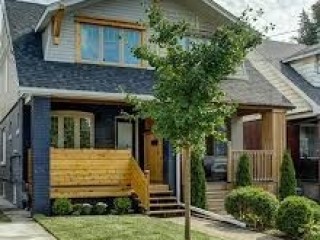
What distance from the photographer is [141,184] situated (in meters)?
Result: 16.1

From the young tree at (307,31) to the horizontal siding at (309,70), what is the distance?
3477 cm

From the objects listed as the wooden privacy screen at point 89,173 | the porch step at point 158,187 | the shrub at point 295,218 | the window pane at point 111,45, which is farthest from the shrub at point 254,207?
the window pane at point 111,45

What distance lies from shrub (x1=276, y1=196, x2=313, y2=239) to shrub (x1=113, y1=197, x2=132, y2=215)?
15.8 ft

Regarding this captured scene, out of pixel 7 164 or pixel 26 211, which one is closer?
pixel 26 211

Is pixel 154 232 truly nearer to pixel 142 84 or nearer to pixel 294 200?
pixel 294 200

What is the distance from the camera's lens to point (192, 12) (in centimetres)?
1970

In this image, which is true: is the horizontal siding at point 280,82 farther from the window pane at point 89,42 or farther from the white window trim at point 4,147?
the white window trim at point 4,147

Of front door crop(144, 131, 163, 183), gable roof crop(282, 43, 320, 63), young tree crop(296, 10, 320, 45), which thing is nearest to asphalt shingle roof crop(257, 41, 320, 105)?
gable roof crop(282, 43, 320, 63)

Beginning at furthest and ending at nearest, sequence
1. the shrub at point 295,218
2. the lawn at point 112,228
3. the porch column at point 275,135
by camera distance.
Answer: the porch column at point 275,135, the shrub at point 295,218, the lawn at point 112,228

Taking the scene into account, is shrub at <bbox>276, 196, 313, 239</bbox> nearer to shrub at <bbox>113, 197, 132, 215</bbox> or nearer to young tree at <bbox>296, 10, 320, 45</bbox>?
shrub at <bbox>113, 197, 132, 215</bbox>

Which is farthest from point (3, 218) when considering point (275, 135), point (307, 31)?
point (307, 31)

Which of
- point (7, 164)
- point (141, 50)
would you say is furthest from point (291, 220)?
point (7, 164)

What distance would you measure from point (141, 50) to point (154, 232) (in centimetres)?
409

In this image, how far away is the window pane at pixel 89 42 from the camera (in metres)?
17.7
